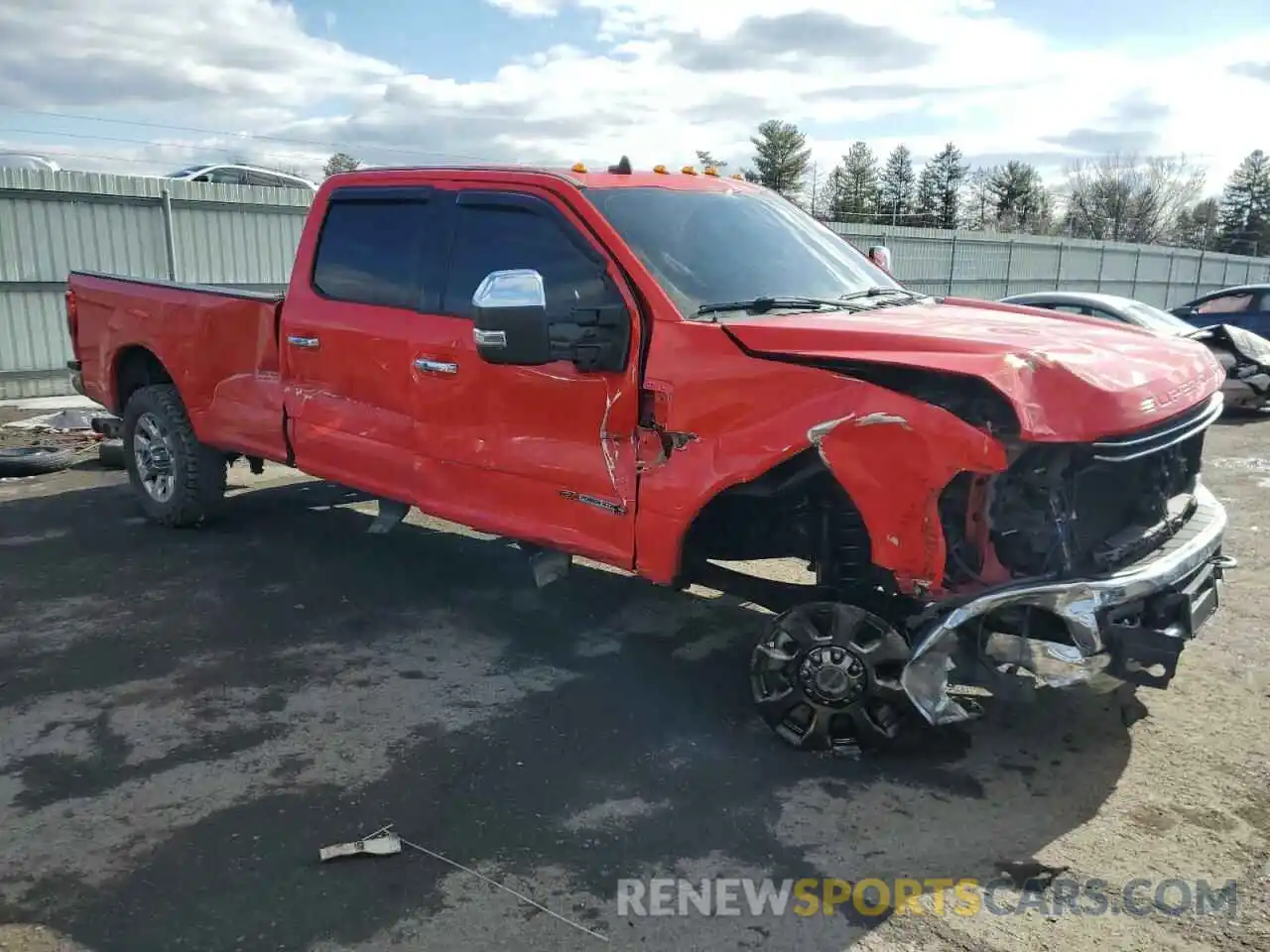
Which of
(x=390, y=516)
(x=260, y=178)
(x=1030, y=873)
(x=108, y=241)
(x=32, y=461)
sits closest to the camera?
(x=1030, y=873)

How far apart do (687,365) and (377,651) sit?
2.08 meters

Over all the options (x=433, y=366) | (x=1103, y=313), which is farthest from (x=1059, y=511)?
(x=1103, y=313)

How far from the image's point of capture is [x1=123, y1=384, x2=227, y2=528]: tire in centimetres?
632

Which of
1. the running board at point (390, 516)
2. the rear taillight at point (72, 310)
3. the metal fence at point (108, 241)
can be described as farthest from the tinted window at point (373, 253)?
the metal fence at point (108, 241)

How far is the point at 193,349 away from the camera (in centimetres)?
602

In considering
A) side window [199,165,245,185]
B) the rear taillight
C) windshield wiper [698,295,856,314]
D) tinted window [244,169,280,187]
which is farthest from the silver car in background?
side window [199,165,245,185]

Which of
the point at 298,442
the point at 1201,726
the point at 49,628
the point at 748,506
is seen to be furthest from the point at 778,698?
the point at 49,628

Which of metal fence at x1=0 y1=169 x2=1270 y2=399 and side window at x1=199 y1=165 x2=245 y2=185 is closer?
metal fence at x1=0 y1=169 x2=1270 y2=399

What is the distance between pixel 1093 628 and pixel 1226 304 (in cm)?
1306

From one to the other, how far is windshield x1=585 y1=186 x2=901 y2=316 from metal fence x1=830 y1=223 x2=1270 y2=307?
49.2 feet

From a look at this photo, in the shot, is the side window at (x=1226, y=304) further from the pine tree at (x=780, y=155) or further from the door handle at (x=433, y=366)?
the pine tree at (x=780, y=155)

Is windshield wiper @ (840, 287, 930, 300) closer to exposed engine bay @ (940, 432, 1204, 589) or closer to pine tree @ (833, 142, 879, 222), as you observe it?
exposed engine bay @ (940, 432, 1204, 589)

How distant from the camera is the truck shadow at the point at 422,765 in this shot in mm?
2918

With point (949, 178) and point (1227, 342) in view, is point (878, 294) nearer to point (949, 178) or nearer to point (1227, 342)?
point (1227, 342)
